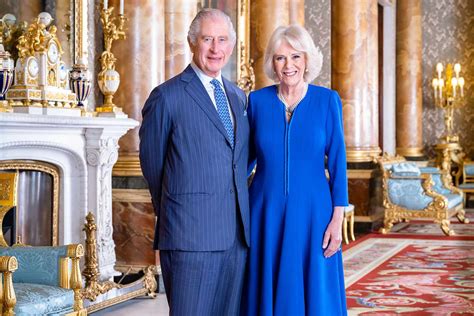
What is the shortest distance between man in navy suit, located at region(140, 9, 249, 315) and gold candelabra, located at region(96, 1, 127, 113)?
3013 mm

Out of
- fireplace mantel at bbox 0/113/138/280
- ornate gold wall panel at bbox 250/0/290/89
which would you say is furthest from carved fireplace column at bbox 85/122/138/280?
ornate gold wall panel at bbox 250/0/290/89

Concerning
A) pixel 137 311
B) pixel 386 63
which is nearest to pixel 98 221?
pixel 137 311

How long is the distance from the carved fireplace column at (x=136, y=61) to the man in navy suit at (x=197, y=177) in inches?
143

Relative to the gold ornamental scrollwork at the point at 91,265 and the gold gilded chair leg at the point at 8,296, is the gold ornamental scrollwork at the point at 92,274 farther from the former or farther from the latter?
the gold gilded chair leg at the point at 8,296

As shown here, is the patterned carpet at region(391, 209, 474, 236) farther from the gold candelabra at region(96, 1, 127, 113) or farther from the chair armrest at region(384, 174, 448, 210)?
the gold candelabra at region(96, 1, 127, 113)

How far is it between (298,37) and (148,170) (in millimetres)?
802

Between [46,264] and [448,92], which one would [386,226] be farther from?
[46,264]

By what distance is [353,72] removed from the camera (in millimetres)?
11648

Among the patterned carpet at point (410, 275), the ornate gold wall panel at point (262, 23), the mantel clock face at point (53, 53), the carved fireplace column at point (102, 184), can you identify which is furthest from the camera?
the ornate gold wall panel at point (262, 23)

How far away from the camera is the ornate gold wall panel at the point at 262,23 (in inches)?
372

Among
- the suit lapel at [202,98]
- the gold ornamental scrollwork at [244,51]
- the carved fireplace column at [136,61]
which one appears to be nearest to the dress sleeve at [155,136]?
the suit lapel at [202,98]

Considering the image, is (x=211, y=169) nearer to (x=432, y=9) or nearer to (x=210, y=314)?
(x=210, y=314)

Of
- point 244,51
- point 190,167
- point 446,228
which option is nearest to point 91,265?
point 190,167

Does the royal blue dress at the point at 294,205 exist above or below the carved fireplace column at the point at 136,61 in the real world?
below
